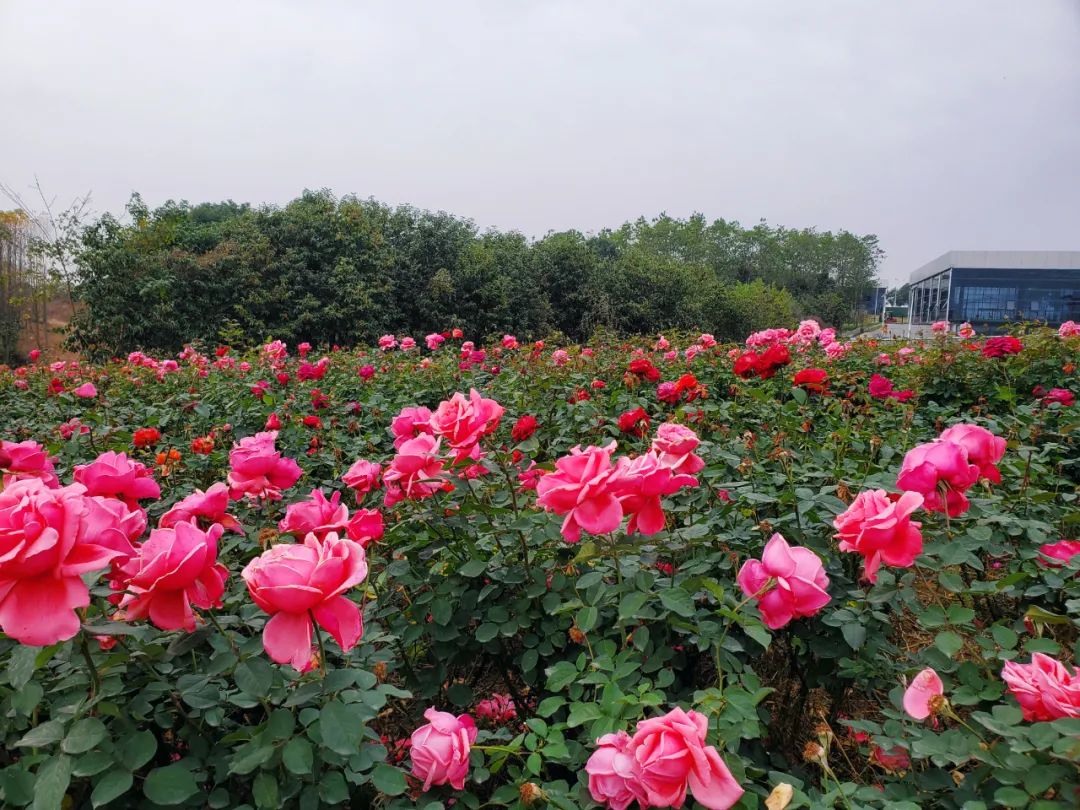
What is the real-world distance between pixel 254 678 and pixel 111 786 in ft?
0.50

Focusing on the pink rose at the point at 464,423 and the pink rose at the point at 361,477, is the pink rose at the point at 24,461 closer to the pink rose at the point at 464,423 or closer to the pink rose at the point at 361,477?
the pink rose at the point at 361,477

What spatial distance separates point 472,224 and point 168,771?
2440cm

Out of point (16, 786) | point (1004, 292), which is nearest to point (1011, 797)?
point (16, 786)

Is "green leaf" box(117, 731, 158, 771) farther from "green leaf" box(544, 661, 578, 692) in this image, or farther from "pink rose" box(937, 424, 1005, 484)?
"pink rose" box(937, 424, 1005, 484)

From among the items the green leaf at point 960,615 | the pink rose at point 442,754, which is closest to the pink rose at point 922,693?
the green leaf at point 960,615

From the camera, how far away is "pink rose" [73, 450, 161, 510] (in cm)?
98

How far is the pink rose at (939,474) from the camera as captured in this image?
101 cm

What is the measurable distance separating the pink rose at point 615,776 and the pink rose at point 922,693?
38cm

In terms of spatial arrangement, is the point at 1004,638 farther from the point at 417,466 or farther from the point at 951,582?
the point at 417,466

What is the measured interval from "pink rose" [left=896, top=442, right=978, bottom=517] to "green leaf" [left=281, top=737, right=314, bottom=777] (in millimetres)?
896

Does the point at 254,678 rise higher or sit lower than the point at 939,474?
lower

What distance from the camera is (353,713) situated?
2.38 ft

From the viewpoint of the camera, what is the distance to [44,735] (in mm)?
678

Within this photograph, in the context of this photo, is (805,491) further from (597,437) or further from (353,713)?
(597,437)
